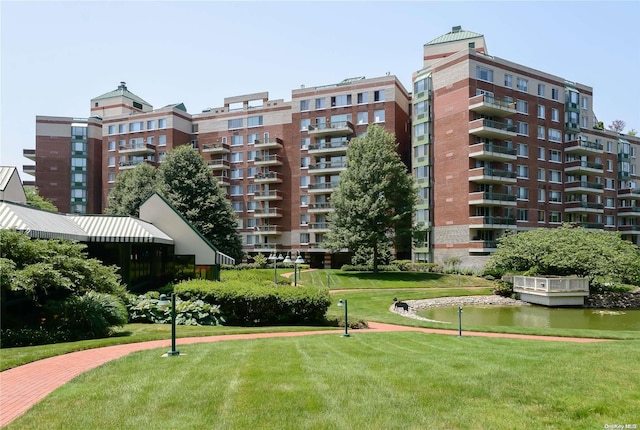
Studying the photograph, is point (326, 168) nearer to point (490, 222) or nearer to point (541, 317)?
point (490, 222)

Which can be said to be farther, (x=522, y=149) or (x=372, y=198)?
(x=522, y=149)

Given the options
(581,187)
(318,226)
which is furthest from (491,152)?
(318,226)

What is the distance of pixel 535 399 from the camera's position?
6832 millimetres

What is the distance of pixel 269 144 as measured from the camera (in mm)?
62156

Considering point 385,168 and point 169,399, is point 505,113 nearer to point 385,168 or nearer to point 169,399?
point 385,168

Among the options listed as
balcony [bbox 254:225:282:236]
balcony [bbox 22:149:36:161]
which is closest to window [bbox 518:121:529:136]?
balcony [bbox 254:225:282:236]

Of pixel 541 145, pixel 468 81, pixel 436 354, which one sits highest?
pixel 468 81

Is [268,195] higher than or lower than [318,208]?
higher

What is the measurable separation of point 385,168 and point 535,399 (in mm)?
39646

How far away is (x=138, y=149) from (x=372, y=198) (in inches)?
1599

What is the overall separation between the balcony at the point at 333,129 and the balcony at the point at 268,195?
9832 mm

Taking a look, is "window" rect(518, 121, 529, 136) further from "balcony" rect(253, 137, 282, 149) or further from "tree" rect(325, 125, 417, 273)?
"balcony" rect(253, 137, 282, 149)

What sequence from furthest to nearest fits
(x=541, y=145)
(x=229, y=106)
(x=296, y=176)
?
1. (x=229, y=106)
2. (x=296, y=176)
3. (x=541, y=145)

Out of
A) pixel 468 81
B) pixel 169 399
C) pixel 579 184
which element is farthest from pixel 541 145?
pixel 169 399
